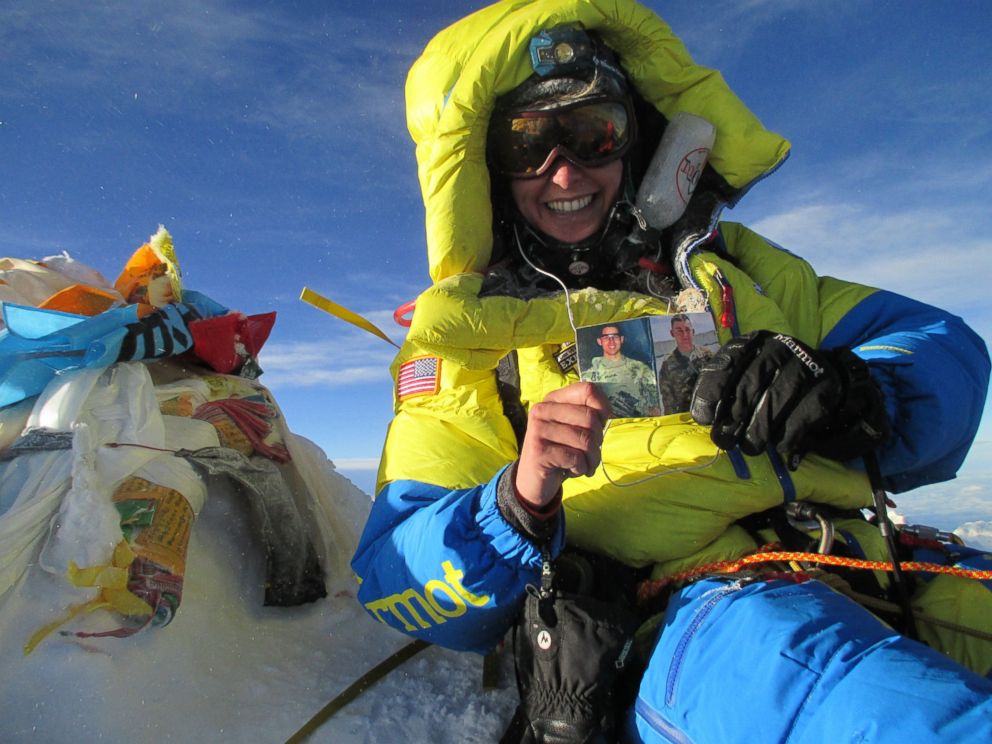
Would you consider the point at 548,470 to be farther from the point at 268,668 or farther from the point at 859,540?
the point at 268,668

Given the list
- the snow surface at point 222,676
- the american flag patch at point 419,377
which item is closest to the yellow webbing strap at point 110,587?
the snow surface at point 222,676

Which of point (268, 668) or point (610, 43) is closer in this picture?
point (268, 668)

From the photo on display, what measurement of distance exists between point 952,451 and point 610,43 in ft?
5.03

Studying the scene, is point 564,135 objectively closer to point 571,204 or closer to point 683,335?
point 571,204

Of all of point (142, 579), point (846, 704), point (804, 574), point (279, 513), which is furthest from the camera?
point (279, 513)

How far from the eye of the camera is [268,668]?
1.72 m

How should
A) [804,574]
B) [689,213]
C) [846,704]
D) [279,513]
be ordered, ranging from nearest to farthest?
[846,704] → [804,574] → [689,213] → [279,513]

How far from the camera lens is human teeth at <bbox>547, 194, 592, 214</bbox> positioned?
1.88 m

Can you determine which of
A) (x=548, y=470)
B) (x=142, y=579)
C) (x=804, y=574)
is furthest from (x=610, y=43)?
(x=142, y=579)

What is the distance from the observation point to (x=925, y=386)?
1486 millimetres

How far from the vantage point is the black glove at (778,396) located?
127 cm

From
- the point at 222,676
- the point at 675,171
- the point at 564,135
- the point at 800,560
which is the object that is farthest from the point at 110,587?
the point at 675,171

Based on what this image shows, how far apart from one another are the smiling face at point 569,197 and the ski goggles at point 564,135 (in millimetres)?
26

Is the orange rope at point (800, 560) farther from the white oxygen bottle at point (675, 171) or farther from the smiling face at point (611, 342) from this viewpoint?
the white oxygen bottle at point (675, 171)
